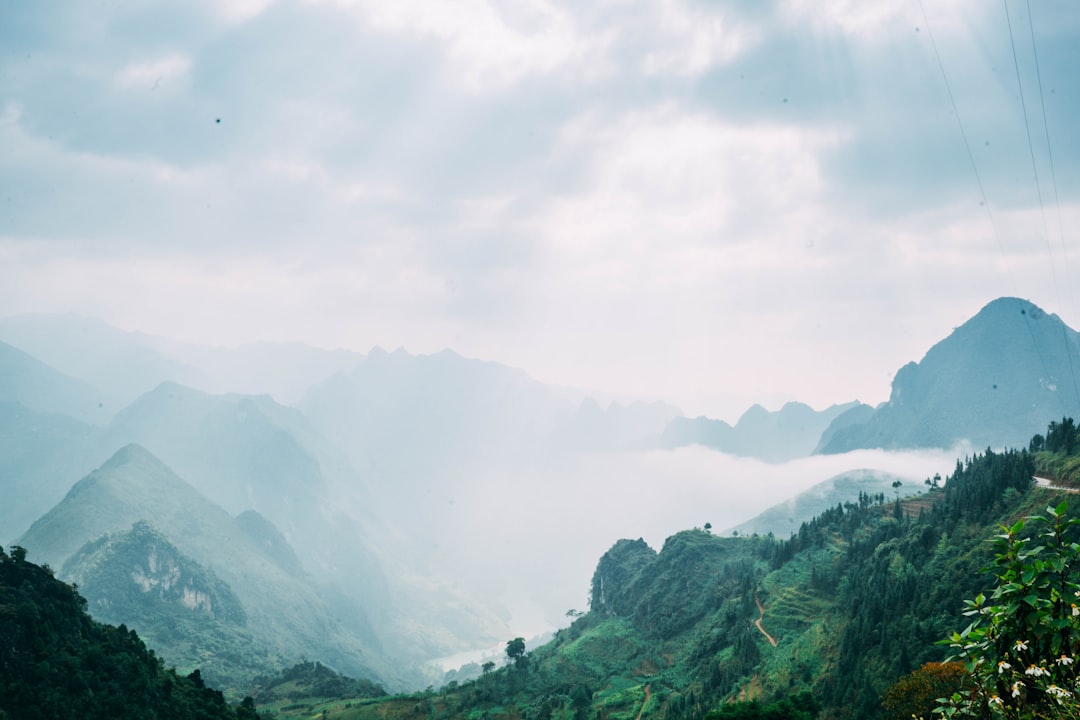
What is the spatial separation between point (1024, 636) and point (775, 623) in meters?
84.1

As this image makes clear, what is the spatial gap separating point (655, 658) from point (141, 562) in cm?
15942

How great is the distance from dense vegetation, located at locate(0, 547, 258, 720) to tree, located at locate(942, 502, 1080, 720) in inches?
2317

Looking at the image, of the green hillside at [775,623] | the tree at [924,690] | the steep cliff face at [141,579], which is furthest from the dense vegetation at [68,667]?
the steep cliff face at [141,579]

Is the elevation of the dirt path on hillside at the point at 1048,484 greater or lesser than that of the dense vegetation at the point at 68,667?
lesser

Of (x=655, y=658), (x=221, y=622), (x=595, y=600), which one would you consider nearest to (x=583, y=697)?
(x=655, y=658)

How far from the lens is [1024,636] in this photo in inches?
Result: 351

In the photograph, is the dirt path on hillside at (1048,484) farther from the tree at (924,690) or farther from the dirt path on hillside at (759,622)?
the tree at (924,690)

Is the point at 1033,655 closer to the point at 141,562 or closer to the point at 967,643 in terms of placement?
the point at 967,643

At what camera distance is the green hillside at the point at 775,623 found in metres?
56.4

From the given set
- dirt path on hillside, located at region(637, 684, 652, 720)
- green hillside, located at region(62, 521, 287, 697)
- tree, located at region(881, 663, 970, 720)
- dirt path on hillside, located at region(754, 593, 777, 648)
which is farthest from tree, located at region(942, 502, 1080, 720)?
green hillside, located at region(62, 521, 287, 697)

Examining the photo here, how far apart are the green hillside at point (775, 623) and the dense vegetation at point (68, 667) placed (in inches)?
1546

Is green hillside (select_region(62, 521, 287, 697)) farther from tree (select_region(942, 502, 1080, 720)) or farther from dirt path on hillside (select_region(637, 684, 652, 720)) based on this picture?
tree (select_region(942, 502, 1080, 720))

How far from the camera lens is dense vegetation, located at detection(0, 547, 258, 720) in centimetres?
4722

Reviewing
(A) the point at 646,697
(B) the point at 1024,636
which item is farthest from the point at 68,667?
(B) the point at 1024,636
